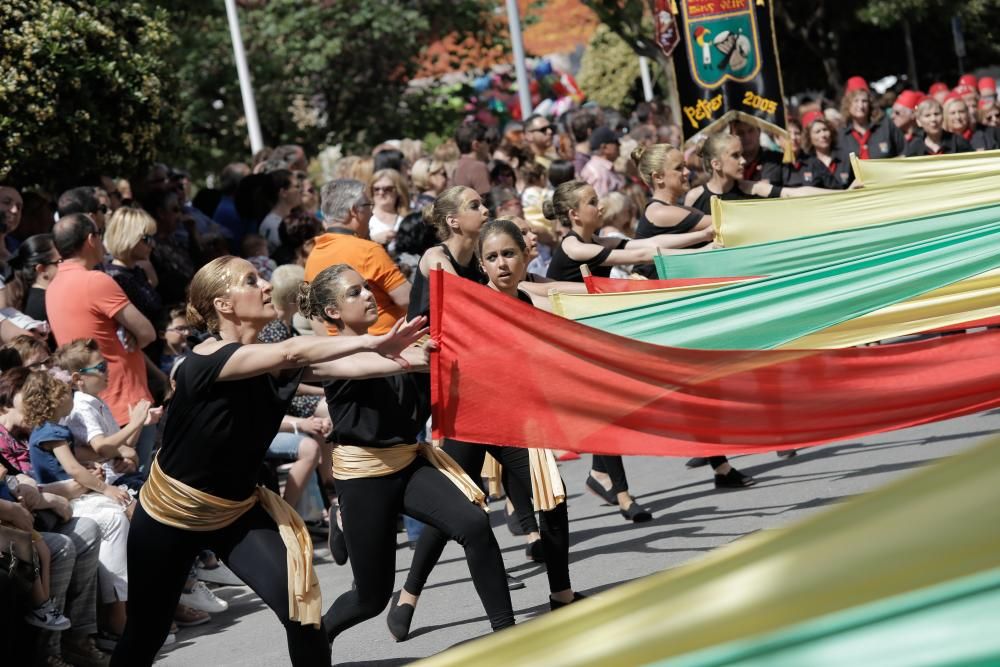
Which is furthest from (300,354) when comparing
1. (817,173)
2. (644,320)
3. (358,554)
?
(817,173)

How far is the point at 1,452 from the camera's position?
281 inches

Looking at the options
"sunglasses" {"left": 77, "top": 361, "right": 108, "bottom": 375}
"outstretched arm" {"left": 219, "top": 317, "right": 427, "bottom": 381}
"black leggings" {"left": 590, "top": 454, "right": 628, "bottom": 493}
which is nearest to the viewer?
"outstretched arm" {"left": 219, "top": 317, "right": 427, "bottom": 381}

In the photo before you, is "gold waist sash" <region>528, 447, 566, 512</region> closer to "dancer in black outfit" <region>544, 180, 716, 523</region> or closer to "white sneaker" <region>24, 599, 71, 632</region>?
"dancer in black outfit" <region>544, 180, 716, 523</region>

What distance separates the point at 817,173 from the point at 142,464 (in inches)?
272

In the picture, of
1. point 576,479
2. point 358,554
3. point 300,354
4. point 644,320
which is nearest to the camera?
point 300,354

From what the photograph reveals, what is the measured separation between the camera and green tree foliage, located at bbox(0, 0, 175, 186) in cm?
1071

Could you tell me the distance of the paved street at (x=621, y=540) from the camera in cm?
720

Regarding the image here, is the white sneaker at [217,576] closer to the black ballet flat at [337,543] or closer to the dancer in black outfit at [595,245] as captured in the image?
the black ballet flat at [337,543]

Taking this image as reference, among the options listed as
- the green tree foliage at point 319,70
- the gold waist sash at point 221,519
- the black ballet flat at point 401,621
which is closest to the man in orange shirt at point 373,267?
the black ballet flat at point 401,621

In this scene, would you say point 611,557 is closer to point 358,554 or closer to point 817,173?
point 358,554

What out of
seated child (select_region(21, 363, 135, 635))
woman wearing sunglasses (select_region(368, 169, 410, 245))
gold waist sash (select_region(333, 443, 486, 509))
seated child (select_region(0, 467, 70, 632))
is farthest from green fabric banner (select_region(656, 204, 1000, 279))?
seated child (select_region(0, 467, 70, 632))

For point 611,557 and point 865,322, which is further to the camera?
point 611,557

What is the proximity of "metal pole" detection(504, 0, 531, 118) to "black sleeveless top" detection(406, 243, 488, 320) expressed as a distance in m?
13.5

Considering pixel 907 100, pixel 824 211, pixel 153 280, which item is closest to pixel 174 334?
pixel 153 280
